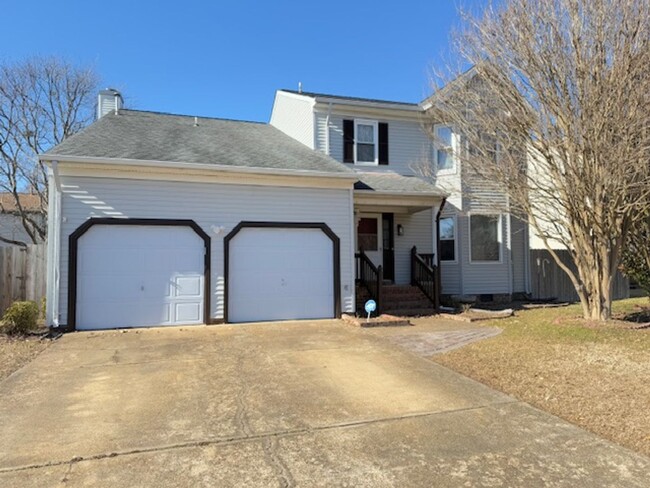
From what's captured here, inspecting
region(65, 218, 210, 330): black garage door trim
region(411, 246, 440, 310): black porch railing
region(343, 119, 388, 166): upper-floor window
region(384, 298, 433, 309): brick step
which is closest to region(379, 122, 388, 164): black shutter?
region(343, 119, 388, 166): upper-floor window

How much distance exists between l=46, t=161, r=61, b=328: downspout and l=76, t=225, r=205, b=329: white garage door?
376 mm

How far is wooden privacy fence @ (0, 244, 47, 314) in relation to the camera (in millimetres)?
9891

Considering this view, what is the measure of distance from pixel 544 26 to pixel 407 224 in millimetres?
6701

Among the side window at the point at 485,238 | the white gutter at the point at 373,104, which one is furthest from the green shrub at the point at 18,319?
the side window at the point at 485,238

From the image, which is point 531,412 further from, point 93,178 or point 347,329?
point 93,178

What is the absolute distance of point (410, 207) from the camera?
42.6 ft

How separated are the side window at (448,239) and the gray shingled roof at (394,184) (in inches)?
58.8

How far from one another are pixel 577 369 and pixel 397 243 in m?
8.05

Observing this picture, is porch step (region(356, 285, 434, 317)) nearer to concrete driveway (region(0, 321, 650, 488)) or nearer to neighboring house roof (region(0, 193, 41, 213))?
concrete driveway (region(0, 321, 650, 488))

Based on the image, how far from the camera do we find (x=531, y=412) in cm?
443

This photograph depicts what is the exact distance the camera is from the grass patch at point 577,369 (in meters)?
4.24

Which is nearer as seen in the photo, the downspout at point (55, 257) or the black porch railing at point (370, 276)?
the downspout at point (55, 257)

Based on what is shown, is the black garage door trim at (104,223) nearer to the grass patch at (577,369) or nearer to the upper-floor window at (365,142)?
the grass patch at (577,369)

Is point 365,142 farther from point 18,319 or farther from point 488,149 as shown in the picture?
point 18,319
